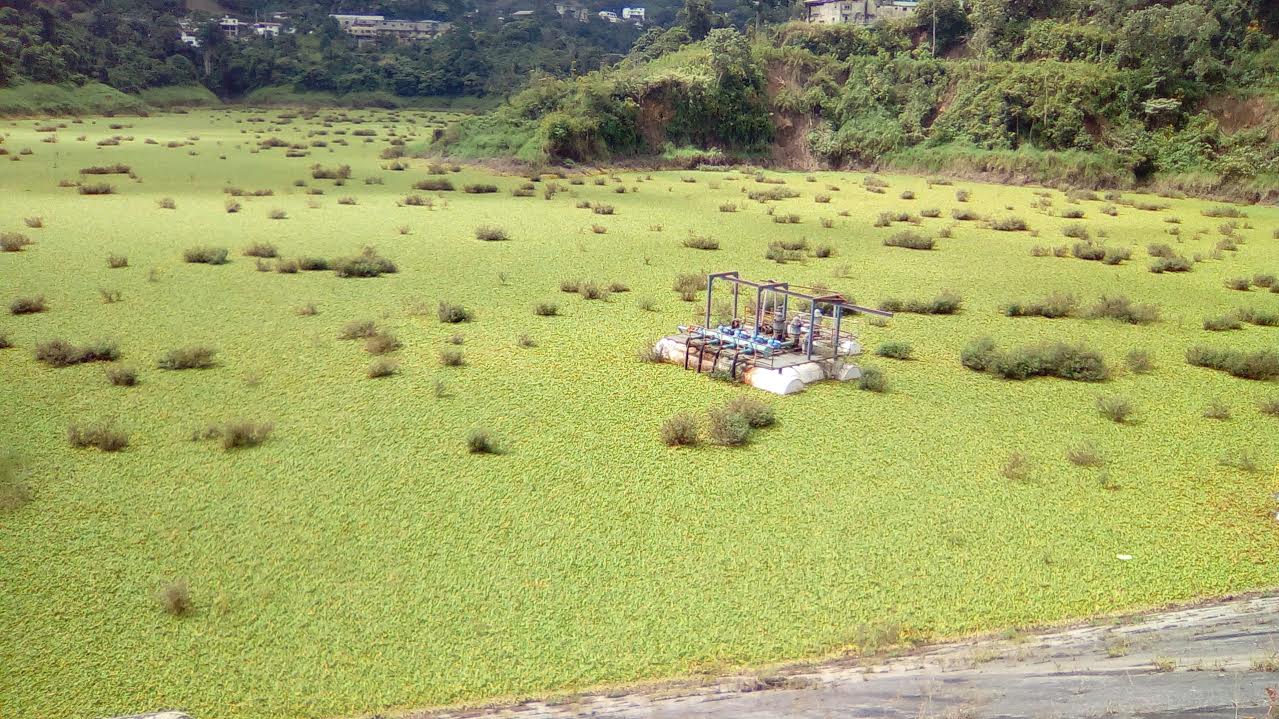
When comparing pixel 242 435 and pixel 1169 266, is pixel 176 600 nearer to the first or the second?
pixel 242 435

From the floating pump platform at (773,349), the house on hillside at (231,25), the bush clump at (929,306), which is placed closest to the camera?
the floating pump platform at (773,349)

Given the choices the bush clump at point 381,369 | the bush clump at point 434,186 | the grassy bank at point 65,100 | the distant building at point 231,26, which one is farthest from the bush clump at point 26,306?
the distant building at point 231,26

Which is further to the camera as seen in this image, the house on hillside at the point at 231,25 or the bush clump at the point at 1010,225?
the house on hillside at the point at 231,25

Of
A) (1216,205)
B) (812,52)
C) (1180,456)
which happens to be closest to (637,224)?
(1180,456)

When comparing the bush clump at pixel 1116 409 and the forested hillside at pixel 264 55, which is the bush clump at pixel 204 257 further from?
the forested hillside at pixel 264 55

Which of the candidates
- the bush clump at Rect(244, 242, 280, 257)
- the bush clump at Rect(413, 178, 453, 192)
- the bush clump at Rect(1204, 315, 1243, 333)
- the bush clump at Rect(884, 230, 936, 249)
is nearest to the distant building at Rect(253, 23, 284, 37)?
the bush clump at Rect(413, 178, 453, 192)

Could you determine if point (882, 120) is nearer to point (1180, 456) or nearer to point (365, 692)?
point (1180, 456)
